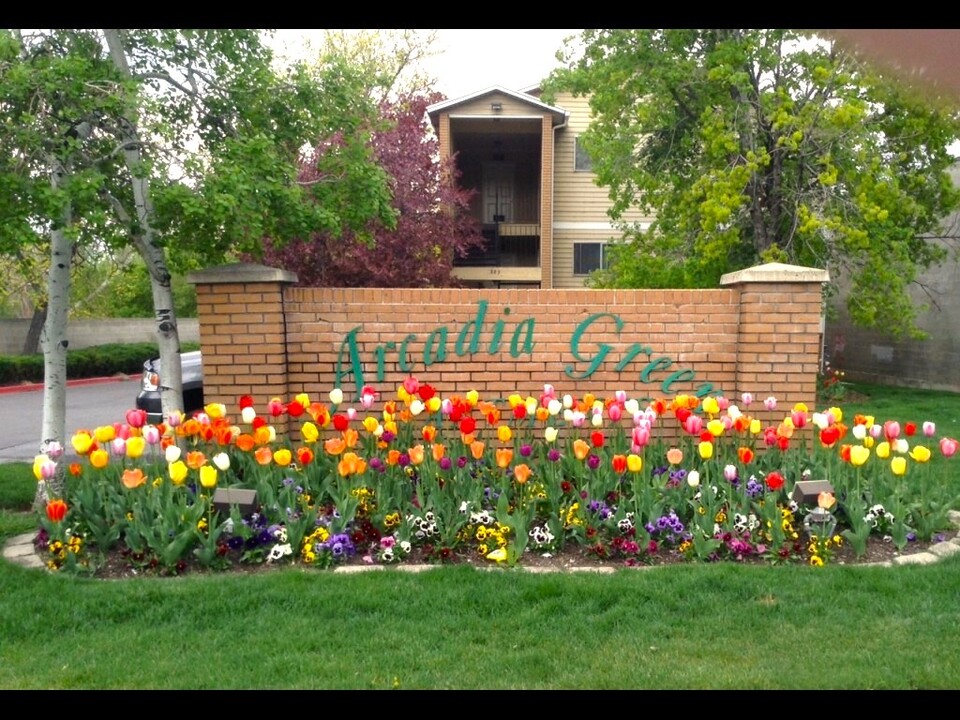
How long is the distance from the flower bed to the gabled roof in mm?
13799

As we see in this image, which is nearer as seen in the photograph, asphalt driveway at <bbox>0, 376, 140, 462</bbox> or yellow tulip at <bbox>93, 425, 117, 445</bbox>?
yellow tulip at <bbox>93, 425, 117, 445</bbox>

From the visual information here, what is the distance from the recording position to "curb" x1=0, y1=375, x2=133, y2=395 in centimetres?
1905

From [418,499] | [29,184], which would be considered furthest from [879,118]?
[29,184]

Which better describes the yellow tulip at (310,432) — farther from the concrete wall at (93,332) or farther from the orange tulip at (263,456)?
the concrete wall at (93,332)

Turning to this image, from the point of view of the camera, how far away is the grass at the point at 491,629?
10.6 ft

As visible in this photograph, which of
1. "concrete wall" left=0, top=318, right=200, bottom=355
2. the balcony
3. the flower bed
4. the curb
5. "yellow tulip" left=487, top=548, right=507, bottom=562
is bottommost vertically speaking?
the curb

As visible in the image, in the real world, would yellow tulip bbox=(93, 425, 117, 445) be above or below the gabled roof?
below

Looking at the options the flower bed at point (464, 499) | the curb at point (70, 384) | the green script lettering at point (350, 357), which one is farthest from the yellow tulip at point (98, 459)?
the curb at point (70, 384)

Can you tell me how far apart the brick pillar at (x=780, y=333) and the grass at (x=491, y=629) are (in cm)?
187

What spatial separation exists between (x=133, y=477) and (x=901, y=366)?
16171mm

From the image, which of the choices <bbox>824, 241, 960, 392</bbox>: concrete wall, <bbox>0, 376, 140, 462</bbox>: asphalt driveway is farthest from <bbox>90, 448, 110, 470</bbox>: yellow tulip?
<bbox>824, 241, 960, 392</bbox>: concrete wall

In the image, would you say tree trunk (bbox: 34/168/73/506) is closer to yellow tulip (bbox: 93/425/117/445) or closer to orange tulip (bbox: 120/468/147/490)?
yellow tulip (bbox: 93/425/117/445)

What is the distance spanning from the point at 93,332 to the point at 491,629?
88.2ft

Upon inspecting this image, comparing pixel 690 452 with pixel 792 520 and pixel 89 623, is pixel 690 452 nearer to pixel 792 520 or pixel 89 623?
pixel 792 520
